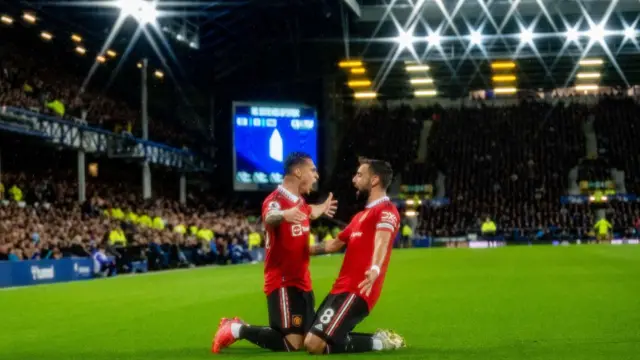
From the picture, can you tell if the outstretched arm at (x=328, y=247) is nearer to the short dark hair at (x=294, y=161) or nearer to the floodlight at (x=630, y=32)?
the short dark hair at (x=294, y=161)

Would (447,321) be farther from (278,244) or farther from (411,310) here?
(278,244)

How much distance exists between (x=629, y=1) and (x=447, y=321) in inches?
1753

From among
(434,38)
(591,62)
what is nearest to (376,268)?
(434,38)

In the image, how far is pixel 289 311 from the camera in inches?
389

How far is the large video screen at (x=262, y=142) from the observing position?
5419 centimetres

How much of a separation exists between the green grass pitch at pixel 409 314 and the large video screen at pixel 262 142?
26216mm

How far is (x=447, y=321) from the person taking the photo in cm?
1355

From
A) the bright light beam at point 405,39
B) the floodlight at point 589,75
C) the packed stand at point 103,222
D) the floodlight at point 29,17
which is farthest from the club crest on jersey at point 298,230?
the floodlight at point 589,75

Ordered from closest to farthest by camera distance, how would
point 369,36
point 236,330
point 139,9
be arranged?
point 236,330 < point 139,9 < point 369,36

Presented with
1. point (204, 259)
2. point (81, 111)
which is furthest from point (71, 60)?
point (204, 259)

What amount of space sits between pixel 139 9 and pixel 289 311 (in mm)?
34366

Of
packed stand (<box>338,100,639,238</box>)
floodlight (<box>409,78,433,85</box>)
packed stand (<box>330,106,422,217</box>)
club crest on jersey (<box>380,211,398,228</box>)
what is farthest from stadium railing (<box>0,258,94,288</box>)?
floodlight (<box>409,78,433,85</box>)

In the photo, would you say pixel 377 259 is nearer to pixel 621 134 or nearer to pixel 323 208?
pixel 323 208

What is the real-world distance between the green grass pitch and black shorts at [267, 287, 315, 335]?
36cm
